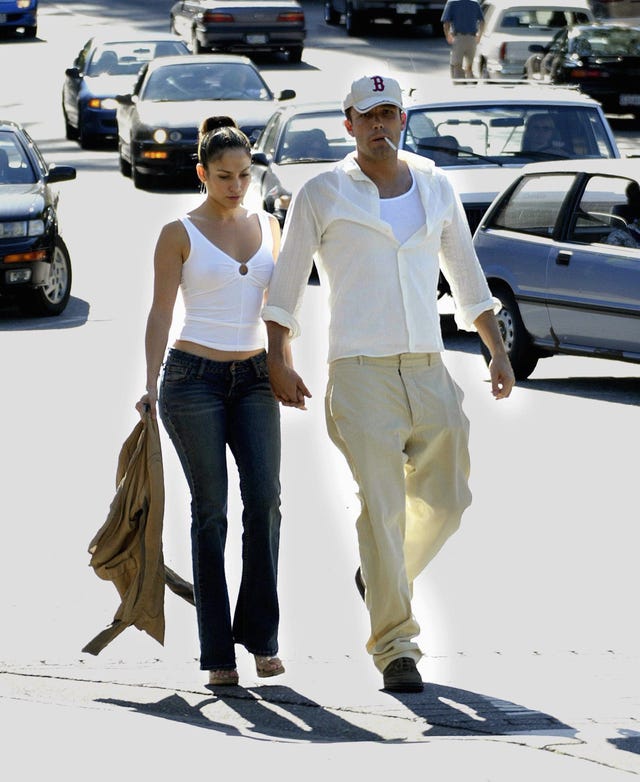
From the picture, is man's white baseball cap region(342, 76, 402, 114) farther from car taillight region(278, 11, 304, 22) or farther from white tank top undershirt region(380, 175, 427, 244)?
car taillight region(278, 11, 304, 22)

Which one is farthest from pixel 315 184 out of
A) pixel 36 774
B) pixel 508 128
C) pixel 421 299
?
pixel 508 128

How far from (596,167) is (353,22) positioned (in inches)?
1160

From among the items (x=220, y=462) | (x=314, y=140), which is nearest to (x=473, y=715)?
(x=220, y=462)

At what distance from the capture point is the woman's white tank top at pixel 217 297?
590cm

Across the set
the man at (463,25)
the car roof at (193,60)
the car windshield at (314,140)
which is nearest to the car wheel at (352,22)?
the man at (463,25)

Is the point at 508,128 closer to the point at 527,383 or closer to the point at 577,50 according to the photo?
the point at 527,383

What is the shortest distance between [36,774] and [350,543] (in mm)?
3545

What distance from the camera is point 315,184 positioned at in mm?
5863

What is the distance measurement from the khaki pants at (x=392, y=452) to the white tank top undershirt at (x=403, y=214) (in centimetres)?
39

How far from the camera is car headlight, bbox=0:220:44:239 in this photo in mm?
15031

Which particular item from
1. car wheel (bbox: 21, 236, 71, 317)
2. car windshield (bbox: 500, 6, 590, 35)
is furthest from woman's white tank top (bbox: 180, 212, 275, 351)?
car windshield (bbox: 500, 6, 590, 35)

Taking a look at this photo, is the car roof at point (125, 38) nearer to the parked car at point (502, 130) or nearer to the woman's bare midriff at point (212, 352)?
the parked car at point (502, 130)

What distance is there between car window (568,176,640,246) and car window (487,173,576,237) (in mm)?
173

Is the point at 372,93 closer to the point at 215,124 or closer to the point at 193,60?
the point at 215,124
